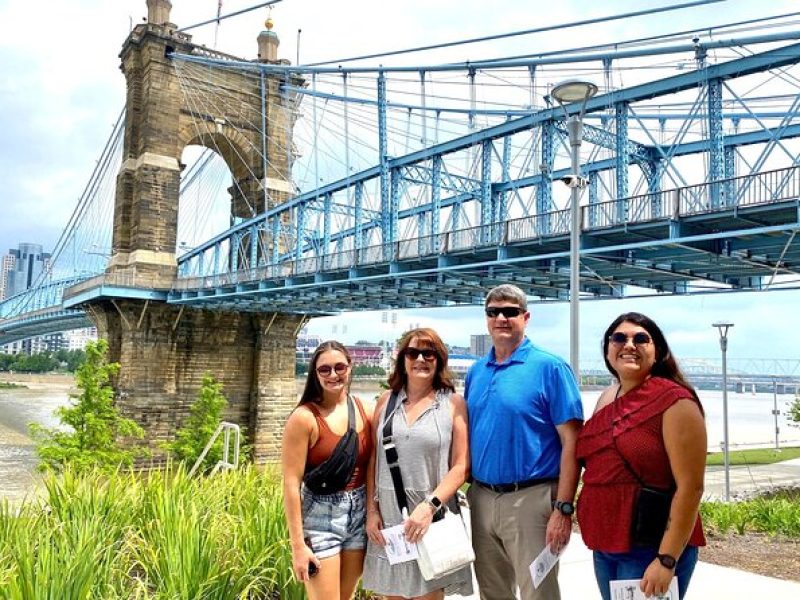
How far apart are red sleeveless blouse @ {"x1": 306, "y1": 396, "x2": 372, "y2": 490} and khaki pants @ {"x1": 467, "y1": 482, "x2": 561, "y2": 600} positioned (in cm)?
46

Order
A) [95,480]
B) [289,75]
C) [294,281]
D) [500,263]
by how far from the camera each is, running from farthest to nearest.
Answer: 1. [289,75]
2. [294,281]
3. [500,263]
4. [95,480]

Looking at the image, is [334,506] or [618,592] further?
[334,506]

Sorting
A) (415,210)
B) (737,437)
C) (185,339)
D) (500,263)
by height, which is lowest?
(737,437)

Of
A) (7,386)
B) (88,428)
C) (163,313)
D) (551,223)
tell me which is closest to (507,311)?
(551,223)

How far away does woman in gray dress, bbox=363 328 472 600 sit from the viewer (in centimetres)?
264

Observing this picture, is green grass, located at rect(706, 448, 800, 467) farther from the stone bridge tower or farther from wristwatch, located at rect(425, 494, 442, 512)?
wristwatch, located at rect(425, 494, 442, 512)

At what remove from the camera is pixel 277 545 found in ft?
11.2

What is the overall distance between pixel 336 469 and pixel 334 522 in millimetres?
228

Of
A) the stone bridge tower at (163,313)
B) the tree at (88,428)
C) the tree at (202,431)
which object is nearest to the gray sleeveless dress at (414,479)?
the tree at (88,428)

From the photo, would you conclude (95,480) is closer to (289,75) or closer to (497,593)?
(497,593)

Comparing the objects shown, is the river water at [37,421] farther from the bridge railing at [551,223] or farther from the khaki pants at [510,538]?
the khaki pants at [510,538]

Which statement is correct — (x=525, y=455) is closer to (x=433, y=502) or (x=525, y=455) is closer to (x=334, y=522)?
(x=433, y=502)

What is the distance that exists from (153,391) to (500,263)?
18028mm

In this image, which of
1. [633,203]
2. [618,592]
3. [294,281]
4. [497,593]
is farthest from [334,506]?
[294,281]
